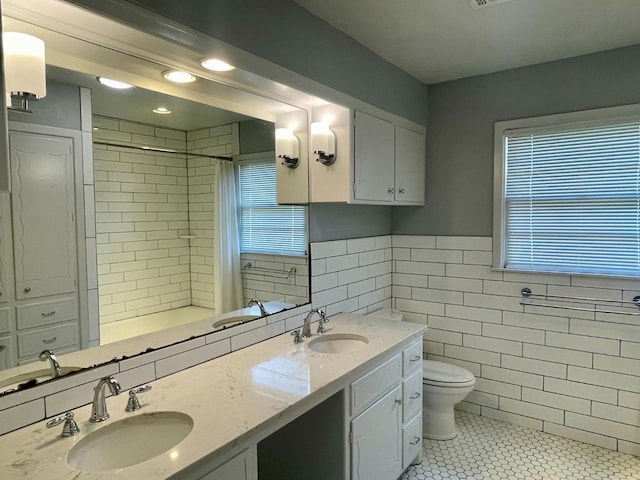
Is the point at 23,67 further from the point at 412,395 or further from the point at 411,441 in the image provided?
the point at 411,441

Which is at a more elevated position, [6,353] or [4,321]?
[4,321]

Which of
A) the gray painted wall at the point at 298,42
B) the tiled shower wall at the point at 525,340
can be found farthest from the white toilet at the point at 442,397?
the gray painted wall at the point at 298,42

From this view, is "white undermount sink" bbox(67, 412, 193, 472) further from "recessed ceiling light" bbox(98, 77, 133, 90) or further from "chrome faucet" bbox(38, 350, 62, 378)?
"recessed ceiling light" bbox(98, 77, 133, 90)

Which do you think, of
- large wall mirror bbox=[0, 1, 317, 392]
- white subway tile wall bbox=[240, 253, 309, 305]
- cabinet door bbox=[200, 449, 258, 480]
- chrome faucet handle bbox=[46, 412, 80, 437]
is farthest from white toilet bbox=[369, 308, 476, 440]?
chrome faucet handle bbox=[46, 412, 80, 437]

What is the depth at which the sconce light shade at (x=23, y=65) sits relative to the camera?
4.08 ft

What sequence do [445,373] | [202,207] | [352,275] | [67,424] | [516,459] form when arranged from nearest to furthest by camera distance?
[67,424], [202,207], [516,459], [445,373], [352,275]

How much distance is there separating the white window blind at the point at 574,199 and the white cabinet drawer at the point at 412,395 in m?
1.18

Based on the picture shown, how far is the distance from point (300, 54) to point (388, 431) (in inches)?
78.0

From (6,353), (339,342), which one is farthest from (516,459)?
(6,353)

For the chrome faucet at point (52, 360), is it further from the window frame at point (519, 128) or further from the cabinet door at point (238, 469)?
the window frame at point (519, 128)

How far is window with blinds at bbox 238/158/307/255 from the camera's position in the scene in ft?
7.47

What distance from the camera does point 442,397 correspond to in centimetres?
273

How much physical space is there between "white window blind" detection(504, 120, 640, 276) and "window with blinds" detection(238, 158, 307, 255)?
1.58 metres

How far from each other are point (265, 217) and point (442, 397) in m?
1.67
